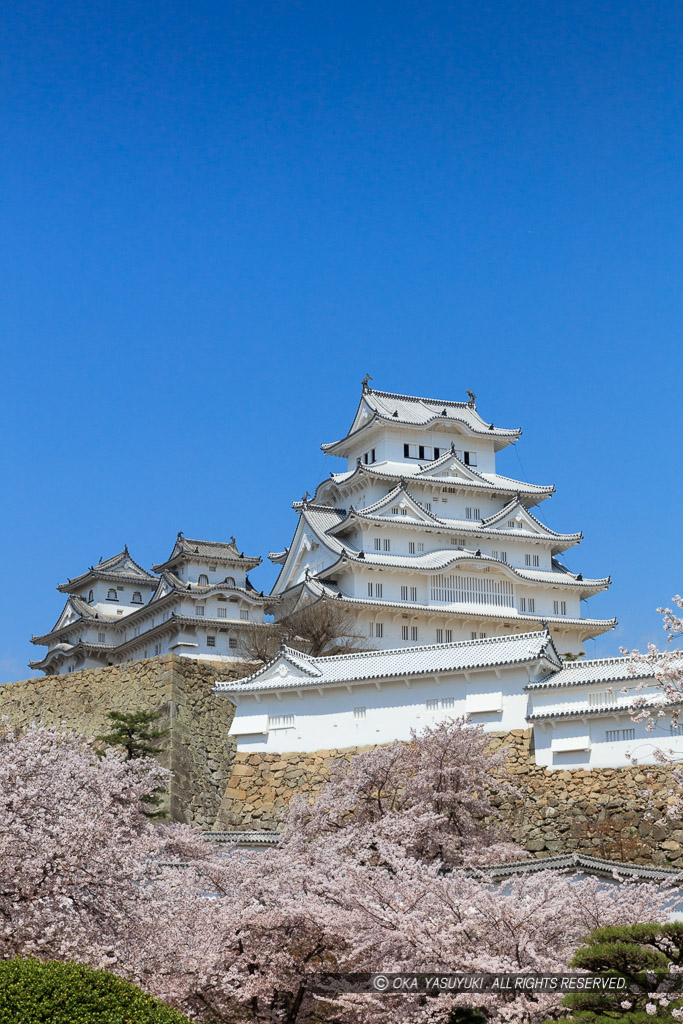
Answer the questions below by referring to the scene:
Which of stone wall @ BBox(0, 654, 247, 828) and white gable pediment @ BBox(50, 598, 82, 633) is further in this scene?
white gable pediment @ BBox(50, 598, 82, 633)

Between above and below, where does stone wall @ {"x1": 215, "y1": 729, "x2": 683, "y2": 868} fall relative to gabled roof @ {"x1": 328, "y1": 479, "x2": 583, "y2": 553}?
below

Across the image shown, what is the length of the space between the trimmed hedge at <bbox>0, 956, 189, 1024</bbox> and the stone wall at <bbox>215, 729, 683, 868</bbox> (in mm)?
11047

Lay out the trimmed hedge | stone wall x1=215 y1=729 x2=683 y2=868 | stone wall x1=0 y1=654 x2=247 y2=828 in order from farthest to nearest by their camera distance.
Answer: stone wall x1=0 y1=654 x2=247 y2=828 → stone wall x1=215 y1=729 x2=683 y2=868 → the trimmed hedge

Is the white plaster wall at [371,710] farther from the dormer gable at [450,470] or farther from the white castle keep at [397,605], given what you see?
the dormer gable at [450,470]

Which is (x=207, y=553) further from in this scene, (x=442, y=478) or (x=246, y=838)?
(x=246, y=838)

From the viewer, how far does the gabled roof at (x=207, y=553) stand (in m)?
42.0

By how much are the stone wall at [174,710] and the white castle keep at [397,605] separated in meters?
3.94

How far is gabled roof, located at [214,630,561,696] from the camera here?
2314 cm

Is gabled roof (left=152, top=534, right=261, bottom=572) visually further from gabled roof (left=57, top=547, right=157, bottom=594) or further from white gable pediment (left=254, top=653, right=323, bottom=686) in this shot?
white gable pediment (left=254, top=653, right=323, bottom=686)

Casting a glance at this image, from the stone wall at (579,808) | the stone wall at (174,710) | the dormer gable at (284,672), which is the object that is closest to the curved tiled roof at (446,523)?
the stone wall at (174,710)

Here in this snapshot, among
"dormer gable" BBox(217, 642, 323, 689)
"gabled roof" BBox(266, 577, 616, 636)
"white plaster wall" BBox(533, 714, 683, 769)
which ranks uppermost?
"gabled roof" BBox(266, 577, 616, 636)

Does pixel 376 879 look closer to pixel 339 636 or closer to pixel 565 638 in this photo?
pixel 339 636

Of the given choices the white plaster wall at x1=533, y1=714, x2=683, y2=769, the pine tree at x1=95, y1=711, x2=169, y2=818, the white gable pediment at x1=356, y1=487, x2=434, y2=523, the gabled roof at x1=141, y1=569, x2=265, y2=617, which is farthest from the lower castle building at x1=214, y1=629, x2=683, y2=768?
the gabled roof at x1=141, y1=569, x2=265, y2=617

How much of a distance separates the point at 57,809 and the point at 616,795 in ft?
34.6
